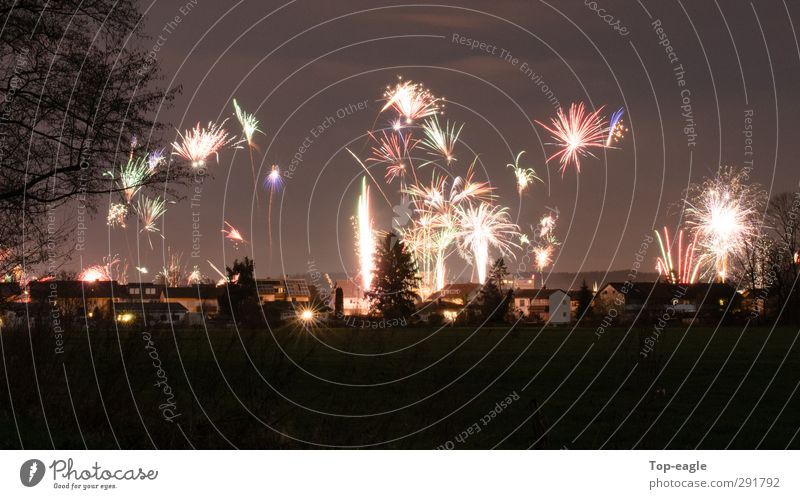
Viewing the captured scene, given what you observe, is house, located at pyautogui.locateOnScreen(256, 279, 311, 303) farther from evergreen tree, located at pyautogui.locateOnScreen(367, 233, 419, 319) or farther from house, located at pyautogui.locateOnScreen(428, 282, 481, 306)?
house, located at pyautogui.locateOnScreen(428, 282, 481, 306)

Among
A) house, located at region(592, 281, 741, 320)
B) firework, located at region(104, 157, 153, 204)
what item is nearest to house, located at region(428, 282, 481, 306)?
house, located at region(592, 281, 741, 320)

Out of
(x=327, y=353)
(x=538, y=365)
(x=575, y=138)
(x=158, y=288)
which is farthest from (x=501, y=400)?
(x=158, y=288)

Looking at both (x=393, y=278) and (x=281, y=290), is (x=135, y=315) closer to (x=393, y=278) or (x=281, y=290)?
(x=393, y=278)

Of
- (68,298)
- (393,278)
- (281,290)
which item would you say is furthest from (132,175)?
(281,290)

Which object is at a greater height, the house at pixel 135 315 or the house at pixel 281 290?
the house at pixel 281 290

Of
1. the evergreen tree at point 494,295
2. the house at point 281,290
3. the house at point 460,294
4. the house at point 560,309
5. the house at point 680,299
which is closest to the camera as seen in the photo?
the house at point 680,299

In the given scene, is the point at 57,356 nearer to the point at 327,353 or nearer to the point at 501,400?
the point at 501,400

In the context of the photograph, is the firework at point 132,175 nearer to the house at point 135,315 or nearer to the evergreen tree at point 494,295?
the house at point 135,315

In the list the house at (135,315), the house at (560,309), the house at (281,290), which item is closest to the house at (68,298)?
the house at (135,315)
